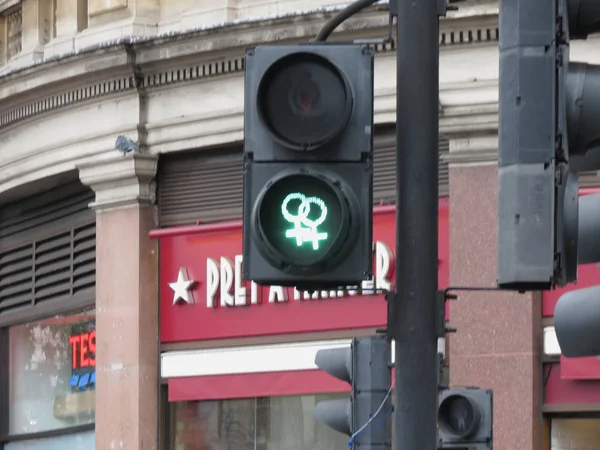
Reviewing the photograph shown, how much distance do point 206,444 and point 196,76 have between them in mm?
3684

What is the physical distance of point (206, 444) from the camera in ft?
53.1

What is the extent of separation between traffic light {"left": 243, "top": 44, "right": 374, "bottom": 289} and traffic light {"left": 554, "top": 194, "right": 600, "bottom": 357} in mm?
1060

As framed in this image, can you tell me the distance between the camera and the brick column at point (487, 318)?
13.7 meters

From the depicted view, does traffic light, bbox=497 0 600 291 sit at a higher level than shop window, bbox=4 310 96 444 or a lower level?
higher

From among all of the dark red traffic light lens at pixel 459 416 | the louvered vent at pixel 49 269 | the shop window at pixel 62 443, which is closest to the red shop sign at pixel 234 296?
the louvered vent at pixel 49 269

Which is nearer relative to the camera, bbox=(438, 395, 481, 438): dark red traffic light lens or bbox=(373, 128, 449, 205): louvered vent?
bbox=(438, 395, 481, 438): dark red traffic light lens

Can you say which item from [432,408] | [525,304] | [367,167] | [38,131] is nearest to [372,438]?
[432,408]

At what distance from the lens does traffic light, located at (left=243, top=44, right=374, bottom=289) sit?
5.16m

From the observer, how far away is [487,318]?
14.0m

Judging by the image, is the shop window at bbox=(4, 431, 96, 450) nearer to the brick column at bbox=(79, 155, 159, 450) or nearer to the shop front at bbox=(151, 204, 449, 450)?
the brick column at bbox=(79, 155, 159, 450)

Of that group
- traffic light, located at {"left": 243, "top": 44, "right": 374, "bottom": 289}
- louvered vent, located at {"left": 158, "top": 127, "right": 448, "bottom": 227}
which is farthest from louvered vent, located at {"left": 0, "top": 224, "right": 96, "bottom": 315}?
traffic light, located at {"left": 243, "top": 44, "right": 374, "bottom": 289}

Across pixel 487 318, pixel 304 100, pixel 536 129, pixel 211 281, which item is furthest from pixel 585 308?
pixel 211 281

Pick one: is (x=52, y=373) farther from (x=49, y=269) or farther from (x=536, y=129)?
(x=536, y=129)

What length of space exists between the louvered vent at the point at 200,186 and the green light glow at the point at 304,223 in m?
10.8
